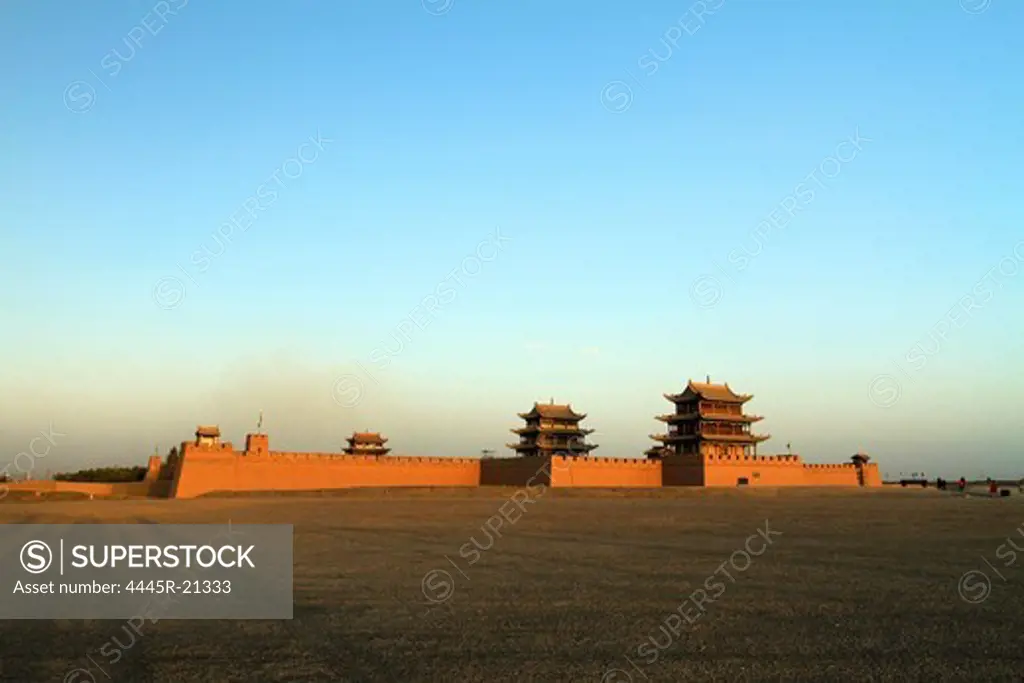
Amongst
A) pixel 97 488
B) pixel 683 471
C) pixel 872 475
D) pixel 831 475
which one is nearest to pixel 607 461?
pixel 683 471

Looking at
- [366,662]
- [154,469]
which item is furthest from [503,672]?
[154,469]

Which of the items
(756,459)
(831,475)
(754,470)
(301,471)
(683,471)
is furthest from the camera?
(831,475)

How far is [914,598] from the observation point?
24.1 ft

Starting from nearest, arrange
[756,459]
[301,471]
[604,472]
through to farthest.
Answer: [301,471] → [604,472] → [756,459]

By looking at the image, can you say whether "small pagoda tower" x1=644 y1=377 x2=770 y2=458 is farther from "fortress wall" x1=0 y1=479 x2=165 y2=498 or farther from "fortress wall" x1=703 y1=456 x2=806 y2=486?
"fortress wall" x1=0 y1=479 x2=165 y2=498

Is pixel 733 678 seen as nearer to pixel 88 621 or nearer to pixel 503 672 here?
pixel 503 672

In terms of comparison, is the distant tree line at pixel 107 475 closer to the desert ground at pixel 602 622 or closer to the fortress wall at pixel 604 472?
the fortress wall at pixel 604 472

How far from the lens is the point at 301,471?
1838 inches

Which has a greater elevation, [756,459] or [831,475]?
[756,459]

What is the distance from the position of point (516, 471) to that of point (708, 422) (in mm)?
17522

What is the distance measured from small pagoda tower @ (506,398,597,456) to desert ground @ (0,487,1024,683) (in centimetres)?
5186

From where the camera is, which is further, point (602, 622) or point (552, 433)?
point (552, 433)

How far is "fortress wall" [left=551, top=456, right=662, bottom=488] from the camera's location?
167 ft

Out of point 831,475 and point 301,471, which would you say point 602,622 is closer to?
point 301,471
